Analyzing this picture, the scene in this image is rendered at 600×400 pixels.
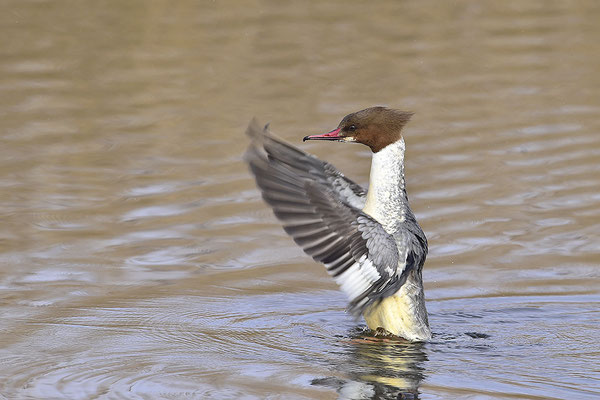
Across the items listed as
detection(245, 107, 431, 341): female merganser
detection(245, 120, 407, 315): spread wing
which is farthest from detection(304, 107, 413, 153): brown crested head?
detection(245, 120, 407, 315): spread wing

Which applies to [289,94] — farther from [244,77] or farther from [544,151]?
[544,151]

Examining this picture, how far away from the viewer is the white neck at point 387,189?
6492 millimetres

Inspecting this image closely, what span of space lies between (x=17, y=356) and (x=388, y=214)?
2130 millimetres

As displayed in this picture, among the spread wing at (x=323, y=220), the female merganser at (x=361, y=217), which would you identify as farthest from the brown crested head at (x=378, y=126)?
the spread wing at (x=323, y=220)

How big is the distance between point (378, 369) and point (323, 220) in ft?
2.68

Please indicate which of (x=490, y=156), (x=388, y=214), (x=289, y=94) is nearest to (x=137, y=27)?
(x=289, y=94)

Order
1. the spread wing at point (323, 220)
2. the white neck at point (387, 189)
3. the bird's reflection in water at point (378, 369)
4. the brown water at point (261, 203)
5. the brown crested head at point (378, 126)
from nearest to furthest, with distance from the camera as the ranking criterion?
the bird's reflection in water at point (378, 369), the spread wing at point (323, 220), the brown water at point (261, 203), the white neck at point (387, 189), the brown crested head at point (378, 126)

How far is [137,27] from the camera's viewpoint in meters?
14.5

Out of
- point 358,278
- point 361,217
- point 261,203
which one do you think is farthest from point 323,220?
point 261,203

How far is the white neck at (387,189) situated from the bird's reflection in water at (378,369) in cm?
65

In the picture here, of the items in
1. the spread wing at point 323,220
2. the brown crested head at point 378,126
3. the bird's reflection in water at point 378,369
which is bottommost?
the bird's reflection in water at point 378,369

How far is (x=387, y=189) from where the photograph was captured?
6.56 metres

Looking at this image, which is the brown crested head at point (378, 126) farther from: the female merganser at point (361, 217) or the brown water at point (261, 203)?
the brown water at point (261, 203)

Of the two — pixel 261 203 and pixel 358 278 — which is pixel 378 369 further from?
pixel 261 203
